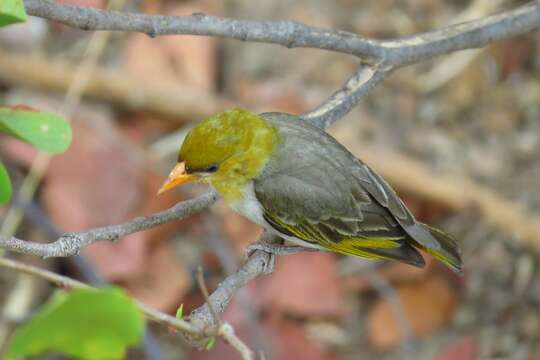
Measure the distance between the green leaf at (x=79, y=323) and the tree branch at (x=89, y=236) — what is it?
0.89 m

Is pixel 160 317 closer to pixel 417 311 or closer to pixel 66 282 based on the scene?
pixel 66 282

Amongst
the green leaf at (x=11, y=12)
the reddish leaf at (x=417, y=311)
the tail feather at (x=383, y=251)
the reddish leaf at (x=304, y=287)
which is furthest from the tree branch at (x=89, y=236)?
the reddish leaf at (x=417, y=311)

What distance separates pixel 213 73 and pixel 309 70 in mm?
653

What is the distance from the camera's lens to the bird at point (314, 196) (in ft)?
10.3

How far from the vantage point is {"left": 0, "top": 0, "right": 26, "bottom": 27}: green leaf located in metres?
1.48

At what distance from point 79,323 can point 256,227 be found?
3692 millimetres

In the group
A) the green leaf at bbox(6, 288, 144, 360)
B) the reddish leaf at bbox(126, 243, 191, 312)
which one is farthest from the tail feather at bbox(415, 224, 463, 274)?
the green leaf at bbox(6, 288, 144, 360)

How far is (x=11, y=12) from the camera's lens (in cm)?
149

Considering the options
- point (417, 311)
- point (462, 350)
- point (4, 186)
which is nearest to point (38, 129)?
point (4, 186)

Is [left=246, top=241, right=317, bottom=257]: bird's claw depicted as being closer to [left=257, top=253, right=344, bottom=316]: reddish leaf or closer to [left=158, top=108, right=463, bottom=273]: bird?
[left=158, top=108, right=463, bottom=273]: bird

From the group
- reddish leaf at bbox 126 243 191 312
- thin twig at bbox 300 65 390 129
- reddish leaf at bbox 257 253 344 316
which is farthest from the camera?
reddish leaf at bbox 257 253 344 316

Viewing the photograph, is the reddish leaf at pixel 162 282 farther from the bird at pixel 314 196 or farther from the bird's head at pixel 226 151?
the bird's head at pixel 226 151

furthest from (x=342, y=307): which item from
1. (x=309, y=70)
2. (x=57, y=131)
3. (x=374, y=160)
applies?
(x=57, y=131)

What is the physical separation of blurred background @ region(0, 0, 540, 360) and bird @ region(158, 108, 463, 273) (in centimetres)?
133
